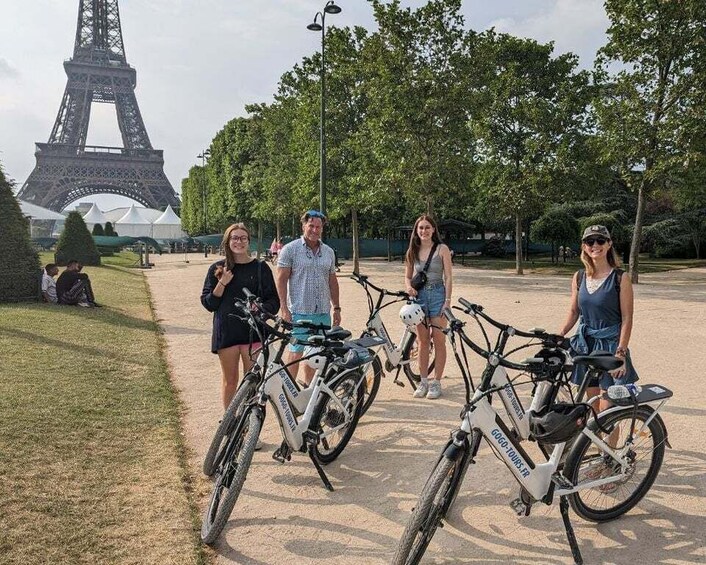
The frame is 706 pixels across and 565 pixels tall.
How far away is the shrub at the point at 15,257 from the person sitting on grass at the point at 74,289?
0.92 m

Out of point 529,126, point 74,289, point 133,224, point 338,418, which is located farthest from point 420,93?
point 133,224

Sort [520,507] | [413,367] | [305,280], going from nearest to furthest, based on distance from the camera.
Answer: [520,507] → [305,280] → [413,367]

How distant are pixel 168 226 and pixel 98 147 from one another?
17.4 metres

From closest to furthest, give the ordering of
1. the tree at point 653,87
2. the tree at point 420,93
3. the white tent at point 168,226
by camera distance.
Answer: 1. the tree at point 653,87
2. the tree at point 420,93
3. the white tent at point 168,226

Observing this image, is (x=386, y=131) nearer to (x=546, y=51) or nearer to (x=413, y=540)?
(x=546, y=51)

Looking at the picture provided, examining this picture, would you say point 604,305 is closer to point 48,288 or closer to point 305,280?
point 305,280

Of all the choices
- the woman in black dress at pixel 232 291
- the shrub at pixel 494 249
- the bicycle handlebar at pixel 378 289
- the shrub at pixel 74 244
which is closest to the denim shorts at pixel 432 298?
the bicycle handlebar at pixel 378 289

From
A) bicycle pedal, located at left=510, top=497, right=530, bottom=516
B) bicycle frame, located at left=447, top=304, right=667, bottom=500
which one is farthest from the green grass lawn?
bicycle pedal, located at left=510, top=497, right=530, bottom=516

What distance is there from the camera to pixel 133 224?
7369 centimetres

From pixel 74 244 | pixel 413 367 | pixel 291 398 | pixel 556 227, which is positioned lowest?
pixel 413 367

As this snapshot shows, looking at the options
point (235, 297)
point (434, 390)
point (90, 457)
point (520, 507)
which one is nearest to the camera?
point (520, 507)

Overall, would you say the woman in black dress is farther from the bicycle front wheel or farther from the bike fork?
the bicycle front wheel

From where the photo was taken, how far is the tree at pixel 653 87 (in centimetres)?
1730

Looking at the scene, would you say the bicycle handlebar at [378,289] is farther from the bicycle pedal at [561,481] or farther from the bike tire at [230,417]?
the bicycle pedal at [561,481]
